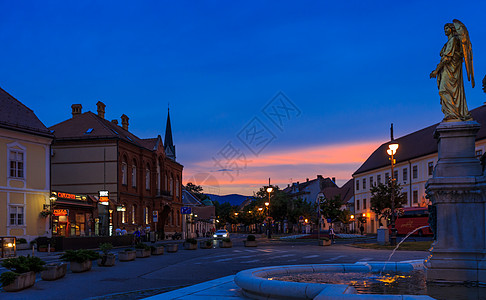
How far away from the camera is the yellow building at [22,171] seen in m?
38.0

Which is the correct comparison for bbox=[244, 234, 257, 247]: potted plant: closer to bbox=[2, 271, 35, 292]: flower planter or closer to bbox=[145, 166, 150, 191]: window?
bbox=[2, 271, 35, 292]: flower planter

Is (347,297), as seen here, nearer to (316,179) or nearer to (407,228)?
(407,228)

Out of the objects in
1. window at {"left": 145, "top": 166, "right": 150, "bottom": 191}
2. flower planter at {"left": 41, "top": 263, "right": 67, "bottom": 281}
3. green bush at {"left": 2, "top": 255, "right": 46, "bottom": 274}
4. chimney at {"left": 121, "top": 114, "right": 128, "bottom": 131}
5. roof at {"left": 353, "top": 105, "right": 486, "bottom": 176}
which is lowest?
flower planter at {"left": 41, "top": 263, "right": 67, "bottom": 281}

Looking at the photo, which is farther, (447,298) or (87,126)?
(87,126)

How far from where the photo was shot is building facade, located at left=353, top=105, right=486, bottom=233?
64.0m

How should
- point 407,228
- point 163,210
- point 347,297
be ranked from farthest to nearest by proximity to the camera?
point 163,210, point 407,228, point 347,297

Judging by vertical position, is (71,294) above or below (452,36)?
below

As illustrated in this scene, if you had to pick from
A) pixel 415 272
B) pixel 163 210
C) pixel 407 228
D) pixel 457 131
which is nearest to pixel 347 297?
pixel 457 131

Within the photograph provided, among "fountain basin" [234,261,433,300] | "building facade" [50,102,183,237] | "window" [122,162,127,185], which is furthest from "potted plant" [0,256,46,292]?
"window" [122,162,127,185]

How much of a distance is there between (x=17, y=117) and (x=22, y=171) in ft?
13.6

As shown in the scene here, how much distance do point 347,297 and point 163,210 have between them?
63.5m

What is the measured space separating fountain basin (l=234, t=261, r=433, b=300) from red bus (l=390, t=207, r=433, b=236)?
42.6m

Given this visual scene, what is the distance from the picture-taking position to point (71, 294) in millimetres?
12961

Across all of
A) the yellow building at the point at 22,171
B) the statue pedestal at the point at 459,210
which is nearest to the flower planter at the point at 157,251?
the yellow building at the point at 22,171
